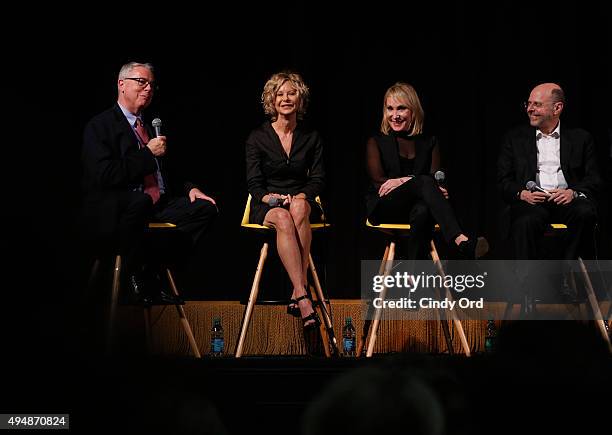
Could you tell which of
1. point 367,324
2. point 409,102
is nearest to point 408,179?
point 409,102

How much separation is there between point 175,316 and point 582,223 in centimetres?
196

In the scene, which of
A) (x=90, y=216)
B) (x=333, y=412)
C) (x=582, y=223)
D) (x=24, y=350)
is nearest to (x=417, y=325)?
(x=582, y=223)

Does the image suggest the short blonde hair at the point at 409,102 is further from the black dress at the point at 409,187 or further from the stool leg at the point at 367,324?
the stool leg at the point at 367,324

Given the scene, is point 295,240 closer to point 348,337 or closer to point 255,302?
point 255,302

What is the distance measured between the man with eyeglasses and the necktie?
1.62 meters

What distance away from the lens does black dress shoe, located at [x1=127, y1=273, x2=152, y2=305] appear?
12.3 ft

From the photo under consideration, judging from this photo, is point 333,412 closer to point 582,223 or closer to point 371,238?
point 582,223

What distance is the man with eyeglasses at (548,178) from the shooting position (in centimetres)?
395

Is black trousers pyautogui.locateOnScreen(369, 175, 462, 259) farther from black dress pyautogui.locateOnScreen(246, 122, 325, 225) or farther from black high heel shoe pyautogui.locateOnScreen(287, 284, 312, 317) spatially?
black high heel shoe pyautogui.locateOnScreen(287, 284, 312, 317)

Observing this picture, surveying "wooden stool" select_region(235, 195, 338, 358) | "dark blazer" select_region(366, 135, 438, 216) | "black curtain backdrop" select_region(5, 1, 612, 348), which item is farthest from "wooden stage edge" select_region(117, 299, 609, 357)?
"black curtain backdrop" select_region(5, 1, 612, 348)

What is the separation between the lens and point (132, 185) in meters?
3.82

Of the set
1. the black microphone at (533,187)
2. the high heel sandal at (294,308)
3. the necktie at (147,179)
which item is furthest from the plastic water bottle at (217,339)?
the black microphone at (533,187)

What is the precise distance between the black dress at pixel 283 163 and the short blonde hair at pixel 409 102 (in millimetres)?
405

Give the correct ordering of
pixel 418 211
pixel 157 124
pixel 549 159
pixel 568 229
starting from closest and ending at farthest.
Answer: pixel 157 124 → pixel 418 211 → pixel 568 229 → pixel 549 159
